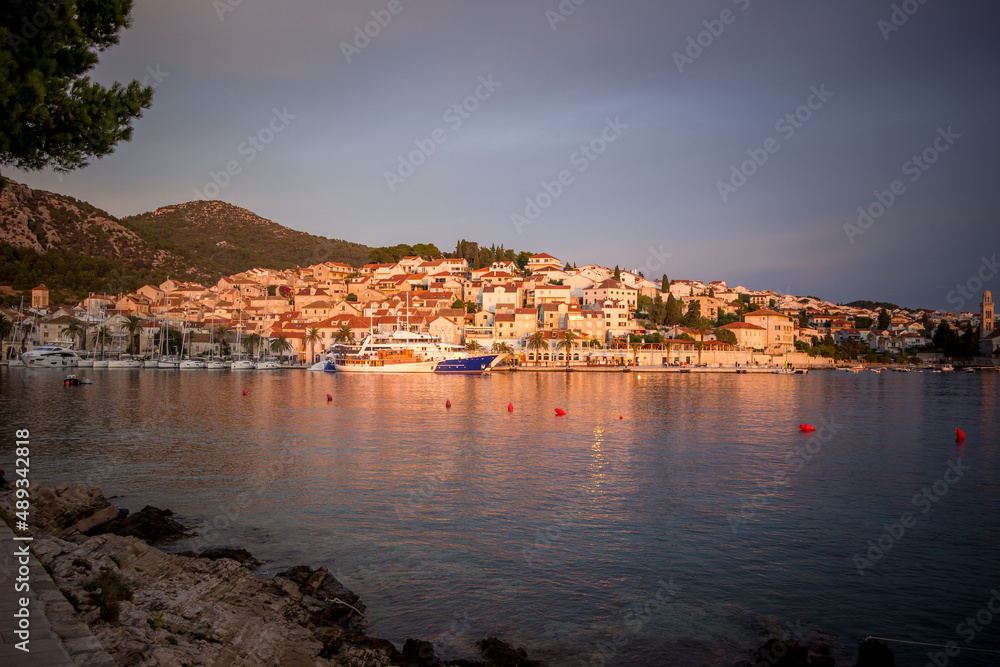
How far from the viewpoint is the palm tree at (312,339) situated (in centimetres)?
7500

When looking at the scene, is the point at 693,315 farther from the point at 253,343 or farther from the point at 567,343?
the point at 253,343

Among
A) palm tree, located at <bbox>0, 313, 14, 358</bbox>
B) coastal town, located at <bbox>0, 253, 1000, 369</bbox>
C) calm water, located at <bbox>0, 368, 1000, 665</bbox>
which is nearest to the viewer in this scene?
calm water, located at <bbox>0, 368, 1000, 665</bbox>

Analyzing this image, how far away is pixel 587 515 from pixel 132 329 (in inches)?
2705

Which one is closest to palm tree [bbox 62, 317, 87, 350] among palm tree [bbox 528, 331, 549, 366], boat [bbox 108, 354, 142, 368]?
boat [bbox 108, 354, 142, 368]

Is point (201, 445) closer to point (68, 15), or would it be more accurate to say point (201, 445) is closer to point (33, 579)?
point (68, 15)

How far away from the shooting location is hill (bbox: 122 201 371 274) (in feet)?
481

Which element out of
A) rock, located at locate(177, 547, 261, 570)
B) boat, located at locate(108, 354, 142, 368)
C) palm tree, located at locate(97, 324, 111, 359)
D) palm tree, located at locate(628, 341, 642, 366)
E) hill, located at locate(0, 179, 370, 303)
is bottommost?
rock, located at locate(177, 547, 261, 570)

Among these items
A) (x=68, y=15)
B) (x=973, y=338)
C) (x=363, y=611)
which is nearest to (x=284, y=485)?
(x=363, y=611)

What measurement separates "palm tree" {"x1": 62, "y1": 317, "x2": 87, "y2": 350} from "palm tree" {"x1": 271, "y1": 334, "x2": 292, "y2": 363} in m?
20.4

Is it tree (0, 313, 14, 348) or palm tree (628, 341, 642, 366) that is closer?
tree (0, 313, 14, 348)

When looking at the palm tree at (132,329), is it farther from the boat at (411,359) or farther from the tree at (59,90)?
the tree at (59,90)

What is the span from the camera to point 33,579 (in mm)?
4586

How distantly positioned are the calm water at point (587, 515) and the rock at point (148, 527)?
611mm

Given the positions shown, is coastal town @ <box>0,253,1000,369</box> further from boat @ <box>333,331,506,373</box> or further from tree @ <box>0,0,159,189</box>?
tree @ <box>0,0,159,189</box>
